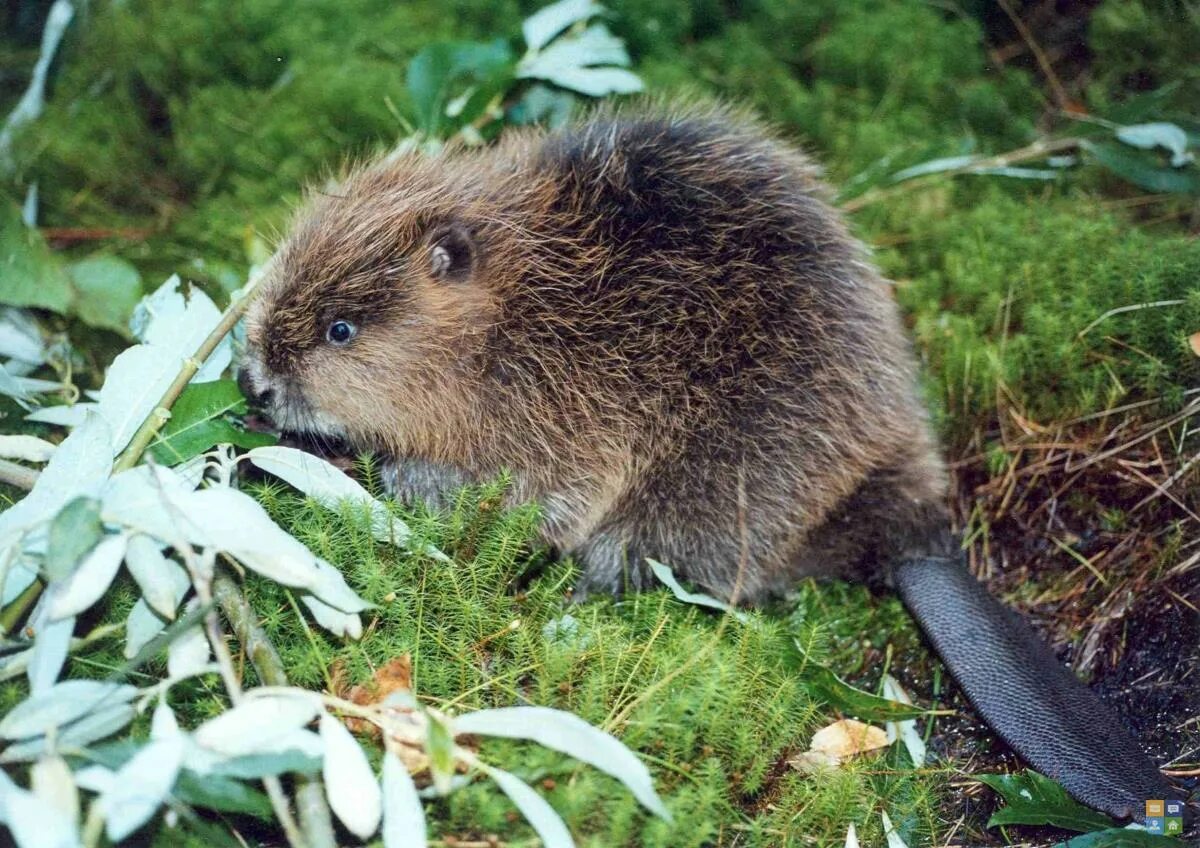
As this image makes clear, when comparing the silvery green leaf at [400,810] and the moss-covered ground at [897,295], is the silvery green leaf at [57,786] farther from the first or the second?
the silvery green leaf at [400,810]

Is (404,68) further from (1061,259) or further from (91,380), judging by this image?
(1061,259)

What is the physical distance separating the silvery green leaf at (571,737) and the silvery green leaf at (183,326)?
118 cm

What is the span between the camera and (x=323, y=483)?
242 centimetres

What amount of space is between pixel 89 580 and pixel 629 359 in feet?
4.23

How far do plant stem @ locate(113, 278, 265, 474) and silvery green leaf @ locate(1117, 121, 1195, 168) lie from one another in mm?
2581

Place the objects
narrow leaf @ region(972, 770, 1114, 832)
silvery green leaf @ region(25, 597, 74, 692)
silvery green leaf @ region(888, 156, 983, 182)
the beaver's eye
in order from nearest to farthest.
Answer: silvery green leaf @ region(25, 597, 74, 692), narrow leaf @ region(972, 770, 1114, 832), the beaver's eye, silvery green leaf @ region(888, 156, 983, 182)

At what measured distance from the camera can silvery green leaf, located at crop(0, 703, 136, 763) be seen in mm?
1849

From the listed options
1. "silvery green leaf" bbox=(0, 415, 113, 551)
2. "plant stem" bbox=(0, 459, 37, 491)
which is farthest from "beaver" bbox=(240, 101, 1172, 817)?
"plant stem" bbox=(0, 459, 37, 491)

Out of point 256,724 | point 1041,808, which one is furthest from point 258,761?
point 1041,808

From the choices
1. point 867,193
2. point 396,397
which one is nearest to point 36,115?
point 396,397

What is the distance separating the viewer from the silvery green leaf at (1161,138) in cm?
329

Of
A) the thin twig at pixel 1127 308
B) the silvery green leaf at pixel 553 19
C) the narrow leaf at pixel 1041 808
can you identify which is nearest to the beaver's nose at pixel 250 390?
the silvery green leaf at pixel 553 19

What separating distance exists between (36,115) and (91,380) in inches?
51.5

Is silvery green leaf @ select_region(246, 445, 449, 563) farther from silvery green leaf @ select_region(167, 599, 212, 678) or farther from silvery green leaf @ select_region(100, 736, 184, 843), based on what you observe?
silvery green leaf @ select_region(100, 736, 184, 843)
